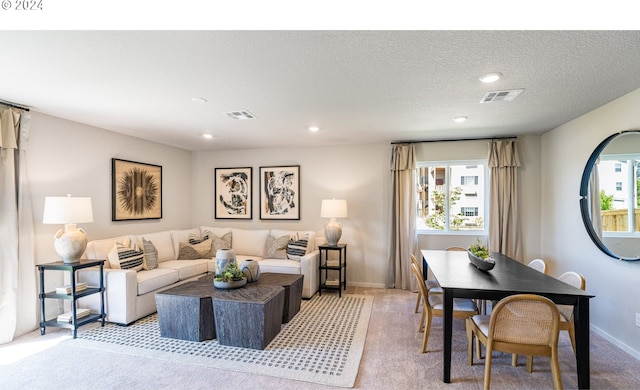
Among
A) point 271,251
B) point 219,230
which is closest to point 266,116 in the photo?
point 271,251

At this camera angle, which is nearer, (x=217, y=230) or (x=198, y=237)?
(x=198, y=237)

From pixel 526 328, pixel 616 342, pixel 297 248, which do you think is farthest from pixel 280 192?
pixel 616 342

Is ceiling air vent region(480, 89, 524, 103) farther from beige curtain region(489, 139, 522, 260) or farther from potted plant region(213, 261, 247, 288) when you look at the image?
potted plant region(213, 261, 247, 288)

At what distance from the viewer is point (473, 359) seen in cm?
267

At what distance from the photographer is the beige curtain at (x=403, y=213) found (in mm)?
4812

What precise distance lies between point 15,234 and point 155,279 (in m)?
1.38

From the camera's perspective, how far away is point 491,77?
2.40m

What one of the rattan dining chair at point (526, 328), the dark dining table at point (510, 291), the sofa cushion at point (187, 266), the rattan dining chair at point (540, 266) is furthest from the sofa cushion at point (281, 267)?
the rattan dining chair at point (540, 266)

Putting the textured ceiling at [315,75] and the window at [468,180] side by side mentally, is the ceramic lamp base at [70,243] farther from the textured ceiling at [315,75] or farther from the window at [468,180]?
the window at [468,180]

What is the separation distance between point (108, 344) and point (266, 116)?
279 centimetres

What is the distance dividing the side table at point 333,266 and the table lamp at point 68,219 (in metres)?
2.91

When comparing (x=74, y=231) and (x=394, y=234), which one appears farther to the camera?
(x=394, y=234)

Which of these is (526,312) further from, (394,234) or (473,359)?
(394,234)

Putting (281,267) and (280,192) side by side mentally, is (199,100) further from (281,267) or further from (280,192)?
(280,192)
